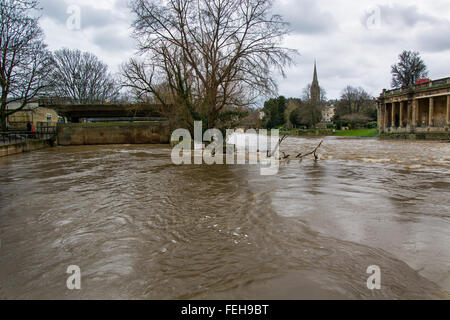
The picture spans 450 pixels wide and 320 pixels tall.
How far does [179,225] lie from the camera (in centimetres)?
638

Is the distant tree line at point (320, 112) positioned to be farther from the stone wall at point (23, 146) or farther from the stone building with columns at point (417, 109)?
the stone wall at point (23, 146)

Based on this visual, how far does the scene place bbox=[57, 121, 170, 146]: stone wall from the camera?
36969 mm

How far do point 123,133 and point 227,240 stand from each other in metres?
35.0

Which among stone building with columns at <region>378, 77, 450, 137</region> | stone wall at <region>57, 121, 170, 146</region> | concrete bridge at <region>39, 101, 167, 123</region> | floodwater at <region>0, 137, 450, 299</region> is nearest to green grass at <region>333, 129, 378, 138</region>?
stone building with columns at <region>378, 77, 450, 137</region>

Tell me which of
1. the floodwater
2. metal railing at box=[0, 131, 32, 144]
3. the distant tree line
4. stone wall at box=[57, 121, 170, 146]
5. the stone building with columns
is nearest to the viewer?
the floodwater

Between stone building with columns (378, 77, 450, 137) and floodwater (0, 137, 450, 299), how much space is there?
128 ft

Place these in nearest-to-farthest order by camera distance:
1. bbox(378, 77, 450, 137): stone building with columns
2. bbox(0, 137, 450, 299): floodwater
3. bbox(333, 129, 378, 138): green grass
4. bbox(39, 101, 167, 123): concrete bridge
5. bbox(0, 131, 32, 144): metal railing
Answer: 1. bbox(0, 137, 450, 299): floodwater
2. bbox(0, 131, 32, 144): metal railing
3. bbox(39, 101, 167, 123): concrete bridge
4. bbox(378, 77, 450, 137): stone building with columns
5. bbox(333, 129, 378, 138): green grass

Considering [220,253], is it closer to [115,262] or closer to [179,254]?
[179,254]

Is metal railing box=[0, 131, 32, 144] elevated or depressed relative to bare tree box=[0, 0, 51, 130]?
depressed

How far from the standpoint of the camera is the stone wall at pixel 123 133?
37.0 m

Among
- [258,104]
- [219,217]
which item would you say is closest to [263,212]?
[219,217]

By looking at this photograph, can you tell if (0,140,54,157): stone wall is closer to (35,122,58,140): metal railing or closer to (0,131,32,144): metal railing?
(0,131,32,144): metal railing

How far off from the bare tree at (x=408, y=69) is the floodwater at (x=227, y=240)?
2631 inches
